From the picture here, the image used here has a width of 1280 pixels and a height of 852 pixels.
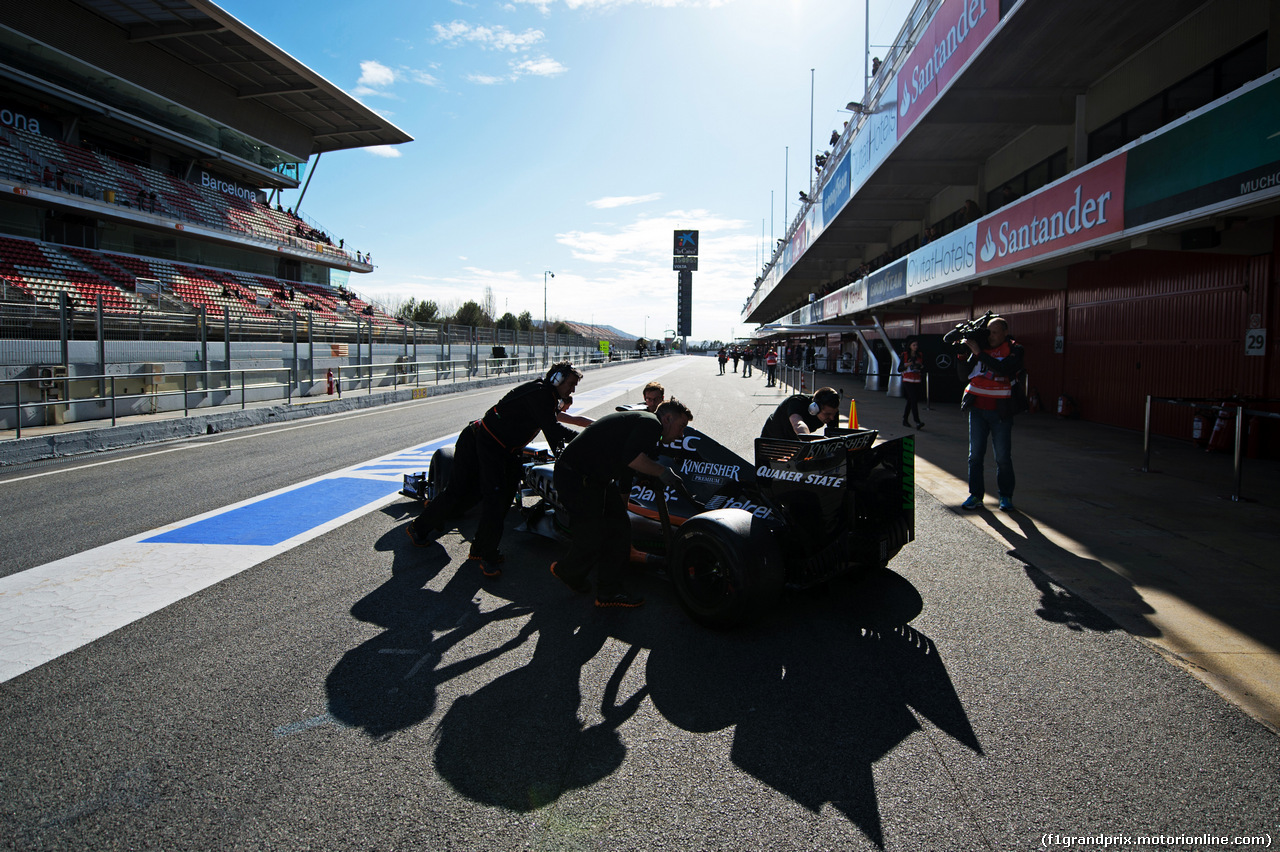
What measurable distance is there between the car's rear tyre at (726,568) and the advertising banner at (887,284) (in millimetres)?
17149

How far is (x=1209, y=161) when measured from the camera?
7.34 metres

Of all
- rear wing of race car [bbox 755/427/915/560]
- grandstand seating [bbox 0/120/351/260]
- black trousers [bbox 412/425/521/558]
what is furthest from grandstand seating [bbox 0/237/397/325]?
rear wing of race car [bbox 755/427/915/560]

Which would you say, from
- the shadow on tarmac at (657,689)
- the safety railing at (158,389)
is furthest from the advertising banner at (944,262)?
the safety railing at (158,389)

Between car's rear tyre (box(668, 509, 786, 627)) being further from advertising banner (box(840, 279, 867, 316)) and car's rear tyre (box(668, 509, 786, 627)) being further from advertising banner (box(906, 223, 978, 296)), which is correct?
advertising banner (box(840, 279, 867, 316))

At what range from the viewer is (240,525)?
582 centimetres

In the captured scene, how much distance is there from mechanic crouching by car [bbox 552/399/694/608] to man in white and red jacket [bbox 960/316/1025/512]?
3.88 metres

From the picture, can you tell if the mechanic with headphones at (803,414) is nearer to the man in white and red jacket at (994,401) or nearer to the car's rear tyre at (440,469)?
the man in white and red jacket at (994,401)

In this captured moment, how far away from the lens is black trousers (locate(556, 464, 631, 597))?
4.14 meters

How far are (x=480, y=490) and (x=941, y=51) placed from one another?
12334 mm

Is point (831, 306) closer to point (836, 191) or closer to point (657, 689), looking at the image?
point (836, 191)

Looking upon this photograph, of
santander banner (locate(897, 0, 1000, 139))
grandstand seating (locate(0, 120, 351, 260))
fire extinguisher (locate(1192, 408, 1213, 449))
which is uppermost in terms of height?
grandstand seating (locate(0, 120, 351, 260))

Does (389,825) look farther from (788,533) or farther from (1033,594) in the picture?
(1033,594)

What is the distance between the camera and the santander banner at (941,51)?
1062 cm

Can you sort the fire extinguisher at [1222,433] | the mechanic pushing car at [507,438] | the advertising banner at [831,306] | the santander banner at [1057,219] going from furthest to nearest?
the advertising banner at [831,306]
the fire extinguisher at [1222,433]
the santander banner at [1057,219]
the mechanic pushing car at [507,438]
